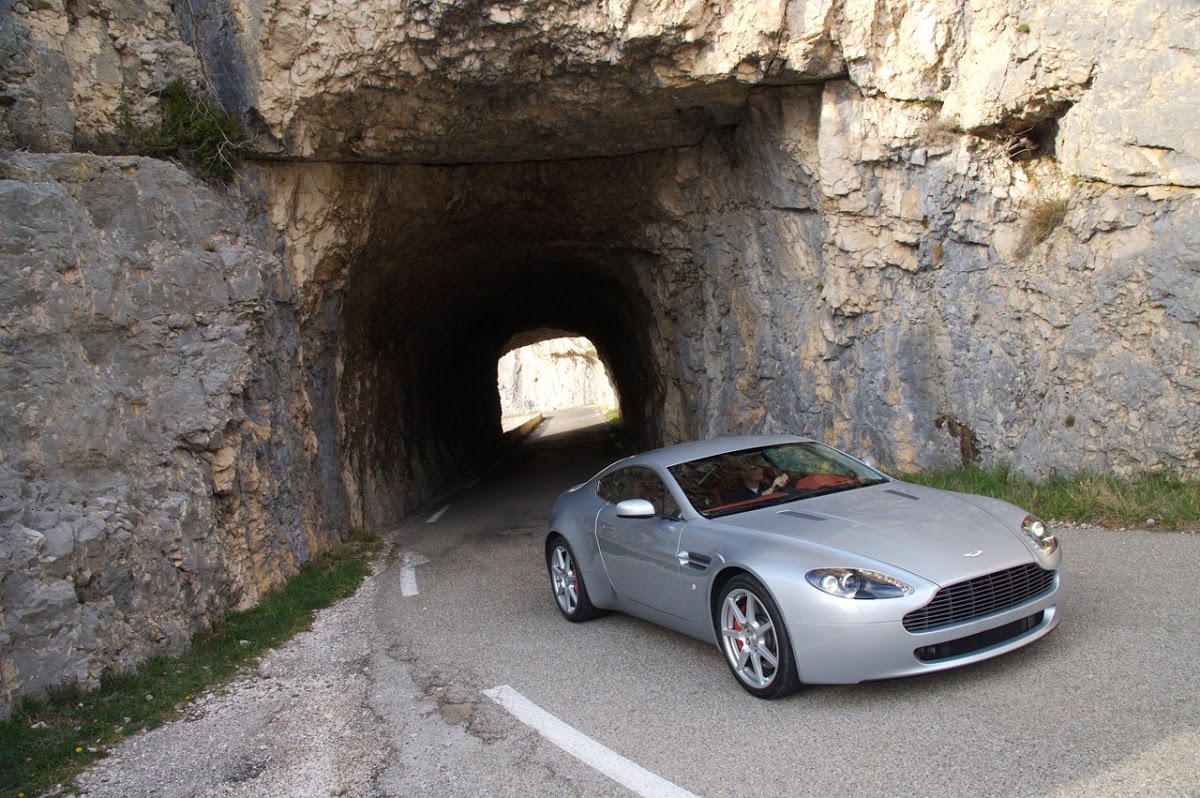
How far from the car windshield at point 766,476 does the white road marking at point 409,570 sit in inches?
161

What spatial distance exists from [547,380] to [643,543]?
68.4 meters

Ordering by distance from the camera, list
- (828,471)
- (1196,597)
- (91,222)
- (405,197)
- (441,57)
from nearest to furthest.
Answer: (1196,597), (828,471), (91,222), (441,57), (405,197)

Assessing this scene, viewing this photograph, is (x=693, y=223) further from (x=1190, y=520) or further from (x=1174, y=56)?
(x=1190, y=520)

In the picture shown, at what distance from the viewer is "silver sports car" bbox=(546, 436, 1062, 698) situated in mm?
4762

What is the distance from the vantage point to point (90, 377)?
7.77 meters

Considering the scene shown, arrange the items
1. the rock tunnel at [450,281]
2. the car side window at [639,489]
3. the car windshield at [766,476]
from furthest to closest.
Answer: the rock tunnel at [450,281] → the car side window at [639,489] → the car windshield at [766,476]

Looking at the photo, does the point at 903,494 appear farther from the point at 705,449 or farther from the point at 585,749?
the point at 585,749

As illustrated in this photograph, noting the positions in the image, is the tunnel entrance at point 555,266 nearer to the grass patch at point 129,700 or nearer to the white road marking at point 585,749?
the grass patch at point 129,700

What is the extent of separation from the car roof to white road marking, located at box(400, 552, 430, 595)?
350 cm

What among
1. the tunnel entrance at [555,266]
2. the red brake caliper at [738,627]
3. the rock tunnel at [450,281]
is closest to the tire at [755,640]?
the red brake caliper at [738,627]

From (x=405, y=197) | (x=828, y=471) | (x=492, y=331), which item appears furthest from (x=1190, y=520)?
(x=492, y=331)

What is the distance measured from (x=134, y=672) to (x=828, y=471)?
212 inches

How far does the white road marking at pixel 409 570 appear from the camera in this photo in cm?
964

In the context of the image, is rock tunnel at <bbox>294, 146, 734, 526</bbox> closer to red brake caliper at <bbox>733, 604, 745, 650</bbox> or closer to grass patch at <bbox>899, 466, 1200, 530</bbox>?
grass patch at <bbox>899, 466, 1200, 530</bbox>
